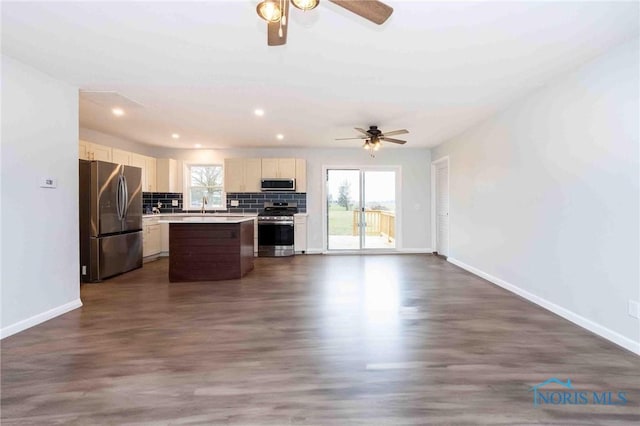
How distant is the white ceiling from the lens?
2.02 metres

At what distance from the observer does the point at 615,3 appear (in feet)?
6.26

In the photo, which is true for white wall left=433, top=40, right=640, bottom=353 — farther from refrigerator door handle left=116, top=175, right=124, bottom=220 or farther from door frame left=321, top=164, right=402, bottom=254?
refrigerator door handle left=116, top=175, right=124, bottom=220

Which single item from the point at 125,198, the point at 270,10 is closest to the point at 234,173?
the point at 125,198

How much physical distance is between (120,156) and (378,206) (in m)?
5.21

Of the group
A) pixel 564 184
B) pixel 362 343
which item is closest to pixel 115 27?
A: pixel 362 343

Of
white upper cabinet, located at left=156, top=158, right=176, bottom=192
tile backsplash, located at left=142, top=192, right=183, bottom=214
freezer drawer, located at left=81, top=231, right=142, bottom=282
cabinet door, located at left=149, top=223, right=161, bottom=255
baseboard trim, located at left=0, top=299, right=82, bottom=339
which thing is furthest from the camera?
tile backsplash, located at left=142, top=192, right=183, bottom=214

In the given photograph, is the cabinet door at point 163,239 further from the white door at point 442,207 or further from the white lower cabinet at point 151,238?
the white door at point 442,207

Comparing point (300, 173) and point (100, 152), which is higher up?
point (100, 152)

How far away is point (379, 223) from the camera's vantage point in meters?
7.07

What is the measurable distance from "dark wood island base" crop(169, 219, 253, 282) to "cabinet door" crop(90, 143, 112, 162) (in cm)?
187

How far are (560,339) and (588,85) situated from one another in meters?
2.20

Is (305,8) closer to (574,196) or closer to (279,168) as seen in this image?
(574,196)

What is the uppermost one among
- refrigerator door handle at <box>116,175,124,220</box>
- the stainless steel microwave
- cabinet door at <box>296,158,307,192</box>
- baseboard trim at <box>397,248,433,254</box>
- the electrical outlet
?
cabinet door at <box>296,158,307,192</box>

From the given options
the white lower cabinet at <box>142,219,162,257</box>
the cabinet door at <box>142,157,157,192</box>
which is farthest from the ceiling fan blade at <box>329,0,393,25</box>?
the cabinet door at <box>142,157,157,192</box>
